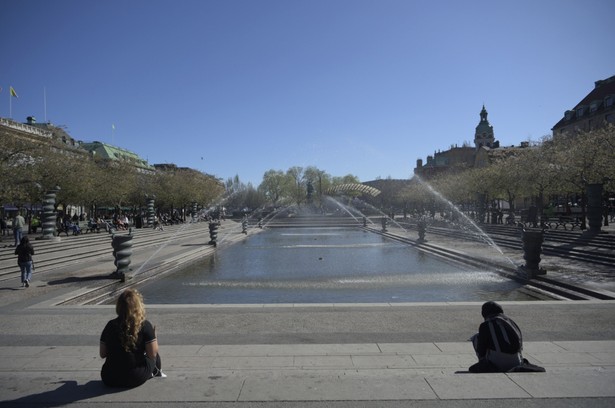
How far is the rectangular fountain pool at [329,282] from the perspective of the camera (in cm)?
1217

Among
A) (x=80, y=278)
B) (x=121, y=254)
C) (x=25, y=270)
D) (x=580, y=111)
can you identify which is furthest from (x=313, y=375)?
(x=580, y=111)

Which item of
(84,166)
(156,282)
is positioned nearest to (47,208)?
(84,166)

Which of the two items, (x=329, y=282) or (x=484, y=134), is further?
(x=484, y=134)

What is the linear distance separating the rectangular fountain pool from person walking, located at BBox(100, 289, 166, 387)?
6.85 metres

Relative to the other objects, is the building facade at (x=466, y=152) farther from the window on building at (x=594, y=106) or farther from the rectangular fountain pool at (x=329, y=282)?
the rectangular fountain pool at (x=329, y=282)

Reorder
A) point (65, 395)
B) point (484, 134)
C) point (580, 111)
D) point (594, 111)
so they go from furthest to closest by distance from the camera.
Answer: point (484, 134) → point (580, 111) → point (594, 111) → point (65, 395)

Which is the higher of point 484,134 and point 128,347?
point 484,134

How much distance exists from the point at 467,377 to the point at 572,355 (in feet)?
8.41

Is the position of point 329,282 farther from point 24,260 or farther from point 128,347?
point 128,347

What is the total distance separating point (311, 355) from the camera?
262 inches

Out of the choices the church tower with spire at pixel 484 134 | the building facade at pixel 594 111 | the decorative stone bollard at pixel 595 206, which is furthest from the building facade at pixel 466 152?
the decorative stone bollard at pixel 595 206

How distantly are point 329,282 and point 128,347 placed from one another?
33.3 ft

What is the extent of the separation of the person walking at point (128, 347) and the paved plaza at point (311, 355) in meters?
0.14

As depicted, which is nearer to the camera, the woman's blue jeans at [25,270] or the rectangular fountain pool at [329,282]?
the rectangular fountain pool at [329,282]
